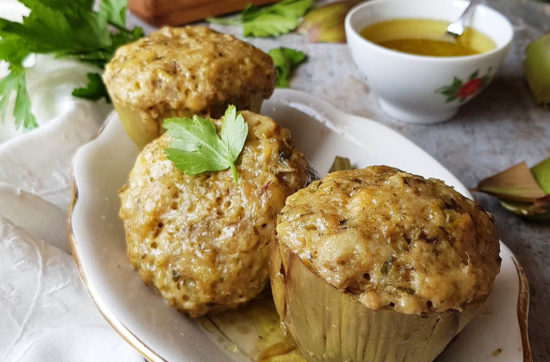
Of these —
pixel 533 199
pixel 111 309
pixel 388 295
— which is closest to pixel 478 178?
pixel 533 199

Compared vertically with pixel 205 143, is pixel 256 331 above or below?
below

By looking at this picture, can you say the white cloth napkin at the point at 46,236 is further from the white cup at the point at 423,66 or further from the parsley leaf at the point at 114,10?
the white cup at the point at 423,66

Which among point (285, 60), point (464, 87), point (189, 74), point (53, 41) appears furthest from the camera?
point (285, 60)

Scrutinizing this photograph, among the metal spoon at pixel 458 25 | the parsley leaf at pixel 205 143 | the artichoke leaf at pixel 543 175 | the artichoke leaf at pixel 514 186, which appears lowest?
the artichoke leaf at pixel 514 186

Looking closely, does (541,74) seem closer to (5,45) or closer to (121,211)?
(121,211)

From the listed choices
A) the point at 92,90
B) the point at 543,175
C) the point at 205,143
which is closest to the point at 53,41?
the point at 92,90

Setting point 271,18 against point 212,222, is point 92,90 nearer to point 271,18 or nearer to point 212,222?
point 212,222

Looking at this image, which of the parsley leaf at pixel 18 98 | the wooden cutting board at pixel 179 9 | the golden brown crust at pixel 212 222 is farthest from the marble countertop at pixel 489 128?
the parsley leaf at pixel 18 98
